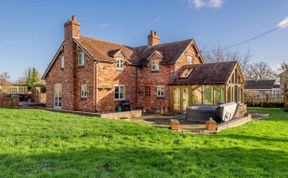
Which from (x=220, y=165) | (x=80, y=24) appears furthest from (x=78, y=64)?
(x=220, y=165)

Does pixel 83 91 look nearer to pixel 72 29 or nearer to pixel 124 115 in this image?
pixel 72 29

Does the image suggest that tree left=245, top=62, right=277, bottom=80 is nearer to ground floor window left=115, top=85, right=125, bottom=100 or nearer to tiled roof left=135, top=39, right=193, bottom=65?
tiled roof left=135, top=39, right=193, bottom=65

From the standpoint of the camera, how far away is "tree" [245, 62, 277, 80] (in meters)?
67.6

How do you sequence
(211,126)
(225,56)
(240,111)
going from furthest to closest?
(225,56), (240,111), (211,126)

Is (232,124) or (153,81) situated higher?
(153,81)

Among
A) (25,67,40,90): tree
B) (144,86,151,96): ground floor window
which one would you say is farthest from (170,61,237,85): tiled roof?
(25,67,40,90): tree

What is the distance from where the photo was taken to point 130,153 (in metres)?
7.54

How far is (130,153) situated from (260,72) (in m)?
71.5

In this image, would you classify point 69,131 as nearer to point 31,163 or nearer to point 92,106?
point 31,163

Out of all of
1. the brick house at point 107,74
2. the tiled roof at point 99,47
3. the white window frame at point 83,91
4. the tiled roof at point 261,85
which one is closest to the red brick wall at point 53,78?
the brick house at point 107,74

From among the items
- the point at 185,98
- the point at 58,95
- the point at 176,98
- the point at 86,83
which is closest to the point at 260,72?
the point at 185,98

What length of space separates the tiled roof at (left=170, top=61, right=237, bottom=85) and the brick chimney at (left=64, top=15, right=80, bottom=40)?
408 inches

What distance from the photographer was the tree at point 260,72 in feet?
222

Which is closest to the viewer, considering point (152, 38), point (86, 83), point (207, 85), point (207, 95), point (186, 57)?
point (207, 85)
